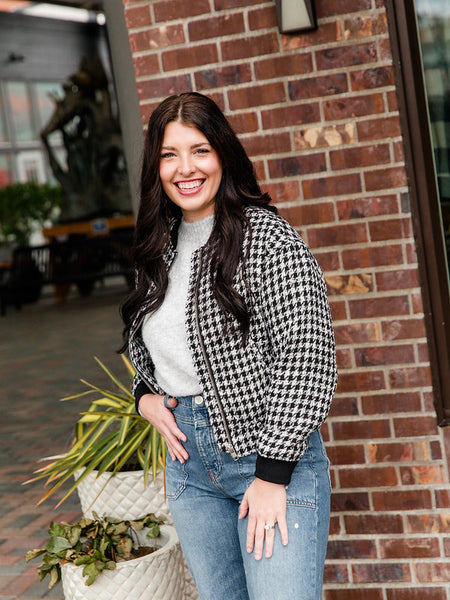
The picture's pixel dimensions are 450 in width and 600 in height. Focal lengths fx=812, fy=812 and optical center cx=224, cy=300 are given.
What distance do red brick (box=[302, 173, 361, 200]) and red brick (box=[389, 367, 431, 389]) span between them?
69 cm

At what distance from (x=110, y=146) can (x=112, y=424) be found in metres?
14.8

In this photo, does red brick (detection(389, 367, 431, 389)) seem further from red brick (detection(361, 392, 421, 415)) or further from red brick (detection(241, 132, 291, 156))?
red brick (detection(241, 132, 291, 156))

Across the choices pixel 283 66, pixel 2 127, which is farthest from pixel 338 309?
pixel 2 127

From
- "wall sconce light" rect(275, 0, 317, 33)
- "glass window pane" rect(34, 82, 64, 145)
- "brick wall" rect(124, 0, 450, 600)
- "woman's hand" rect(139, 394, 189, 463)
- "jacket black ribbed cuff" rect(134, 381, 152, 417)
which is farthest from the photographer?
"glass window pane" rect(34, 82, 64, 145)

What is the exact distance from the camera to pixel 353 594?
318cm

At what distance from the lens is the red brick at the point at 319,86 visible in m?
2.92

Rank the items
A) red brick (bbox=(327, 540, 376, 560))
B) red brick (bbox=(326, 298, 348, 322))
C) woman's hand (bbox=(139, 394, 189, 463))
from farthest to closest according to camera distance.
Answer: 1. red brick (bbox=(327, 540, 376, 560))
2. red brick (bbox=(326, 298, 348, 322))
3. woman's hand (bbox=(139, 394, 189, 463))

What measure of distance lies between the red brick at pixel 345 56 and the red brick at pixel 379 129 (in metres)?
0.21

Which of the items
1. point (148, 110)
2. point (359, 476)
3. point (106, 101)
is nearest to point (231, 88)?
point (148, 110)

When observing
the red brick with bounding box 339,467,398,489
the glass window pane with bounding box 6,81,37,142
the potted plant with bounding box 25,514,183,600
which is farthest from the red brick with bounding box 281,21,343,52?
the glass window pane with bounding box 6,81,37,142

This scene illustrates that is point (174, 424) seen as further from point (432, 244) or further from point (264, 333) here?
point (432, 244)

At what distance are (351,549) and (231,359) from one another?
159cm

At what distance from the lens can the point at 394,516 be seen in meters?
3.09

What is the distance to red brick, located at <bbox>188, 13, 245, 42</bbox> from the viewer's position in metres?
2.96
